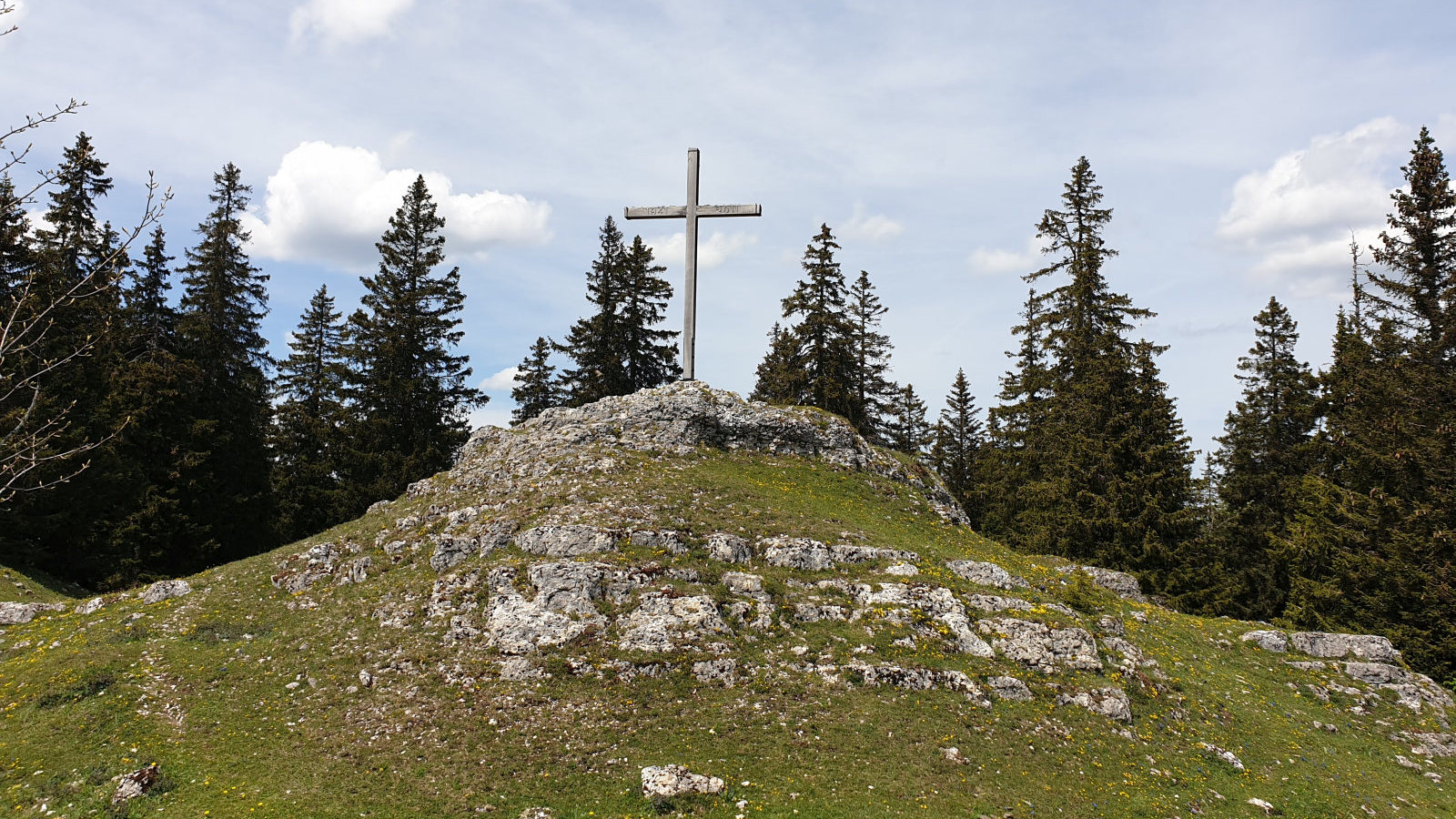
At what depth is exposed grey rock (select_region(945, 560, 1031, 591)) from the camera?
24.3 meters

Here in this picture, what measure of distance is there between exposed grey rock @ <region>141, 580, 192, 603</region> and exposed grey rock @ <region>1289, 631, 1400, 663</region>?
39.6 meters

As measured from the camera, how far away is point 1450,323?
30.5 metres

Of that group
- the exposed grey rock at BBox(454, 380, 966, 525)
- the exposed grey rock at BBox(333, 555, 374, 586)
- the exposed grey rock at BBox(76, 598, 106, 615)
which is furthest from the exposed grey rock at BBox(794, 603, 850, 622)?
the exposed grey rock at BBox(76, 598, 106, 615)

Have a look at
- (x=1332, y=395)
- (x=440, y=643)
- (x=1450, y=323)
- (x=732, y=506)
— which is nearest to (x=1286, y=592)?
(x=1332, y=395)

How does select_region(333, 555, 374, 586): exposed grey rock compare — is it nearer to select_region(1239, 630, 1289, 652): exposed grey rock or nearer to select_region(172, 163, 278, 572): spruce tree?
select_region(172, 163, 278, 572): spruce tree

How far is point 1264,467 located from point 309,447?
6250 cm

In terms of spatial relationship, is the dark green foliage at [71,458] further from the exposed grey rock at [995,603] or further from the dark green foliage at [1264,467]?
the dark green foliage at [1264,467]

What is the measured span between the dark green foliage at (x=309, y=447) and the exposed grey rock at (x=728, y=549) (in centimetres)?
3027

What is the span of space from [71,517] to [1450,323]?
6235 centimetres

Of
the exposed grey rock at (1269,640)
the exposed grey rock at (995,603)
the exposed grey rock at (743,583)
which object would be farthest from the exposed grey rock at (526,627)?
the exposed grey rock at (1269,640)

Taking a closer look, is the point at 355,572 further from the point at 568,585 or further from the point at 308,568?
the point at 568,585

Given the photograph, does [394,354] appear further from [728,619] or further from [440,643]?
[728,619]

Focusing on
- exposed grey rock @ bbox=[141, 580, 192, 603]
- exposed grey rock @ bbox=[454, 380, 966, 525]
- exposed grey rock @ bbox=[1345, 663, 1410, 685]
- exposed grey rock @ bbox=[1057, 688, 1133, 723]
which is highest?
exposed grey rock @ bbox=[454, 380, 966, 525]

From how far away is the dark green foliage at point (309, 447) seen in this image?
149 ft
